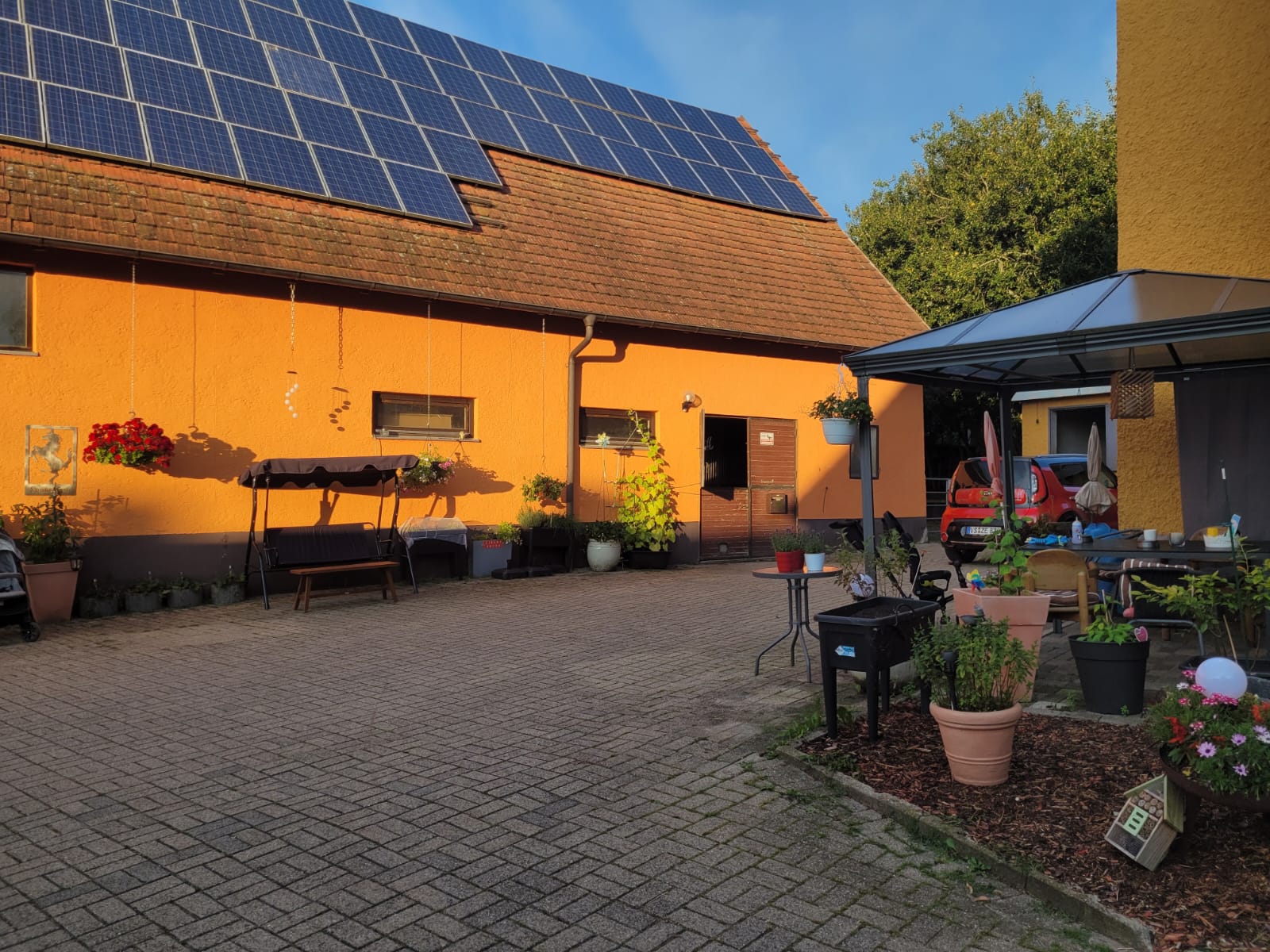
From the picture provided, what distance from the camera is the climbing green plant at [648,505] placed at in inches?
560

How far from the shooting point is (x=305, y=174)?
12445 mm

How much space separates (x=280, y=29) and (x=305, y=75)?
131 cm

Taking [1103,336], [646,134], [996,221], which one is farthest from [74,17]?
[996,221]

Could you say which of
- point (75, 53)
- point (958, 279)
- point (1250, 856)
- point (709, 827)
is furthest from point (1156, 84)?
point (958, 279)

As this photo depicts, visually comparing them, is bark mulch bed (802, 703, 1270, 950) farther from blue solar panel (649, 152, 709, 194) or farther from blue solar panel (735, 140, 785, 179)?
blue solar panel (735, 140, 785, 179)

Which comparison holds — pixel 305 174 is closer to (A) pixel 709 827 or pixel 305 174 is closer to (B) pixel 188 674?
(B) pixel 188 674

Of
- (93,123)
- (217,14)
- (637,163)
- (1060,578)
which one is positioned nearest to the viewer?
(1060,578)

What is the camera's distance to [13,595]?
8.51 metres

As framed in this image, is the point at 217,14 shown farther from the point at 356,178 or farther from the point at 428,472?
the point at 428,472

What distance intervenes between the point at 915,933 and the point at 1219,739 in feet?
4.53

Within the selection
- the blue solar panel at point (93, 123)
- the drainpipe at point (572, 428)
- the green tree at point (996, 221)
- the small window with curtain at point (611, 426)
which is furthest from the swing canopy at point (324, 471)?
the green tree at point (996, 221)

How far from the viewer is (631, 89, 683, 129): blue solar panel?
19406mm

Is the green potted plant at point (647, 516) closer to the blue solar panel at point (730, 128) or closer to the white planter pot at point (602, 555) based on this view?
the white planter pot at point (602, 555)

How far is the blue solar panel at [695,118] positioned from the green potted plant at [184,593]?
552 inches
